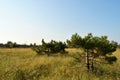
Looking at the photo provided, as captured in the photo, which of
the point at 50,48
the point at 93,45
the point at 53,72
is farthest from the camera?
the point at 50,48

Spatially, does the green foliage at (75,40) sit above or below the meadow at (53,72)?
above

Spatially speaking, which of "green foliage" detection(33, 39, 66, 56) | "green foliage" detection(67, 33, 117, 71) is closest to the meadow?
"green foliage" detection(67, 33, 117, 71)

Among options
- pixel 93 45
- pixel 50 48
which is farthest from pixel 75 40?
pixel 50 48

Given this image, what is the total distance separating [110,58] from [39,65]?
482 cm

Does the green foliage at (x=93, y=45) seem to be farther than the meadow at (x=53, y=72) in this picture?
Yes

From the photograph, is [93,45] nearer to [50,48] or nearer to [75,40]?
[75,40]

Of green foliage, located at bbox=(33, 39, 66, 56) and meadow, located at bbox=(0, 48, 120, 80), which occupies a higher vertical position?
green foliage, located at bbox=(33, 39, 66, 56)

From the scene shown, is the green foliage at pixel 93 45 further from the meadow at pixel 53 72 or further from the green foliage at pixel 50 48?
the green foliage at pixel 50 48

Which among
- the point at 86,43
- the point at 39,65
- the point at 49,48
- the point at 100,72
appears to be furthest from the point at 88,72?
the point at 49,48

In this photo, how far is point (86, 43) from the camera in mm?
14516

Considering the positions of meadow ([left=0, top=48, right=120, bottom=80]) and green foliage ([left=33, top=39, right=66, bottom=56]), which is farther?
green foliage ([left=33, top=39, right=66, bottom=56])

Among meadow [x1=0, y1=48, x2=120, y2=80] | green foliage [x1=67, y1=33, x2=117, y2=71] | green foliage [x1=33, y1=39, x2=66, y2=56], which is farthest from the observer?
green foliage [x1=33, y1=39, x2=66, y2=56]

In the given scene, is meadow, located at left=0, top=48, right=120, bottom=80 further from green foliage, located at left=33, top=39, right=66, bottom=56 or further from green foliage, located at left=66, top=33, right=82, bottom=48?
green foliage, located at left=33, top=39, right=66, bottom=56

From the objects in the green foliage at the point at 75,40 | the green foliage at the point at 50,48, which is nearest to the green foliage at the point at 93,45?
the green foliage at the point at 75,40
